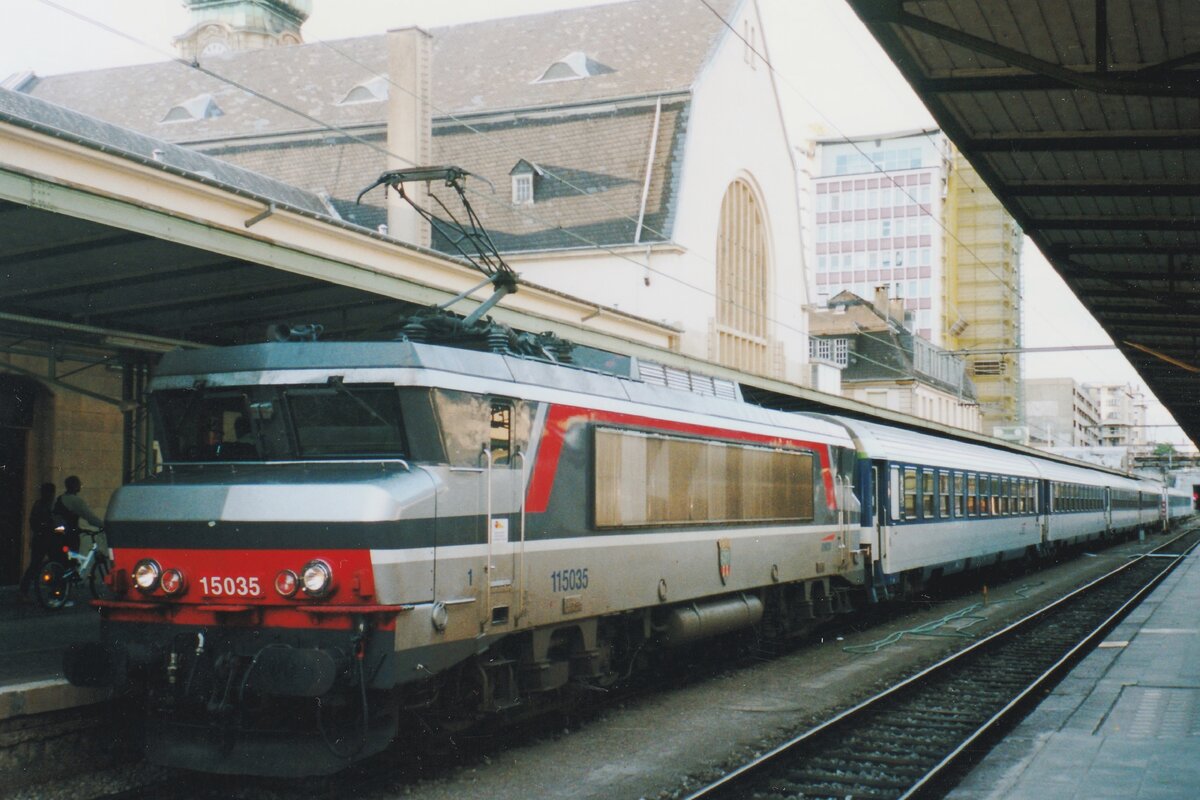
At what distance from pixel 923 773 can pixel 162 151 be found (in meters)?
28.0

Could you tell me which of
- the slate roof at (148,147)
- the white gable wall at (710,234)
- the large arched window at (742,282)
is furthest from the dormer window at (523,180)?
the large arched window at (742,282)

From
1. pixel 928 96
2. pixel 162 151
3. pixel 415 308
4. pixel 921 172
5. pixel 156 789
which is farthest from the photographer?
pixel 921 172

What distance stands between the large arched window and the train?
30283 mm

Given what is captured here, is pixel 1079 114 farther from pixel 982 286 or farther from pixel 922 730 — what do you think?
pixel 982 286

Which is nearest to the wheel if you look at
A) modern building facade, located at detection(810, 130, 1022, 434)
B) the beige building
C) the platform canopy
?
the platform canopy

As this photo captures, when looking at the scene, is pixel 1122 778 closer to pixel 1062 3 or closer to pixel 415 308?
pixel 1062 3

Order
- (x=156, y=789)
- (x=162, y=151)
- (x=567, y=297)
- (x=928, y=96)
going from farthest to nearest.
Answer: (x=162, y=151) → (x=567, y=297) → (x=928, y=96) → (x=156, y=789)

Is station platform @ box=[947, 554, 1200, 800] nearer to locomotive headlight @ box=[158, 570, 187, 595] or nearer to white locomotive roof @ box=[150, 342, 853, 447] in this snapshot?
white locomotive roof @ box=[150, 342, 853, 447]

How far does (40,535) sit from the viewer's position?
1471cm

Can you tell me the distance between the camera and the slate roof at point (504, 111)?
132 feet

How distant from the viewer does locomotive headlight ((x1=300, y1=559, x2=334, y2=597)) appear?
815 centimetres

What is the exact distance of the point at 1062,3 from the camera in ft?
28.9

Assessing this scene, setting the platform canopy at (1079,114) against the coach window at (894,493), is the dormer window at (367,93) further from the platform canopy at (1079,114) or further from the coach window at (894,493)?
the platform canopy at (1079,114)

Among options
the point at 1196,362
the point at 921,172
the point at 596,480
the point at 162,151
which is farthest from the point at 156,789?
the point at 921,172
